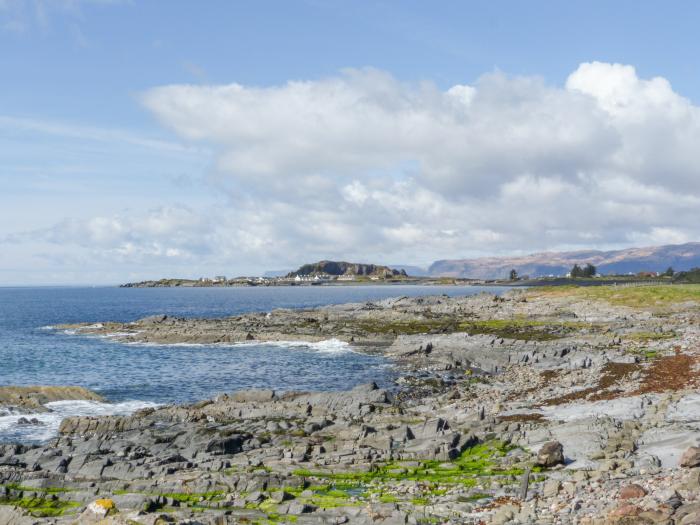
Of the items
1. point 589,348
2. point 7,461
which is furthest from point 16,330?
point 589,348

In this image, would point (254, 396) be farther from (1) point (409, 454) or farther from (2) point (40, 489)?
(2) point (40, 489)

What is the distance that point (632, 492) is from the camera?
→ 18.9 meters

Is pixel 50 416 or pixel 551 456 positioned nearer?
pixel 551 456

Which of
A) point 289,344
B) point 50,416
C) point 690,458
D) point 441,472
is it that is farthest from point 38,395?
point 690,458

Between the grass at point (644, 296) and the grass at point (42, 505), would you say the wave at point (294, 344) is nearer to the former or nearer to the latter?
the grass at point (644, 296)

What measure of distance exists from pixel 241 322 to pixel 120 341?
24.8 m

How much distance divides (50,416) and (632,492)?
38.9 m

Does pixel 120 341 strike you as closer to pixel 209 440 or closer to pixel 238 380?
pixel 238 380

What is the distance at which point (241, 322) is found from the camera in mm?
108312

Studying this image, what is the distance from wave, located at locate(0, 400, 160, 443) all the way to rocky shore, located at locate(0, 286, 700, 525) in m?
2.26

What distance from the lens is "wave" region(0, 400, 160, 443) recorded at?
3776cm

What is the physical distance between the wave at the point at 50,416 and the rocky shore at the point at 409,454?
2.26 metres

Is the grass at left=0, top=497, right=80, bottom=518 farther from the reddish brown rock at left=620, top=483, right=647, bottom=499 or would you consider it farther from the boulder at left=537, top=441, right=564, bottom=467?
the reddish brown rock at left=620, top=483, right=647, bottom=499

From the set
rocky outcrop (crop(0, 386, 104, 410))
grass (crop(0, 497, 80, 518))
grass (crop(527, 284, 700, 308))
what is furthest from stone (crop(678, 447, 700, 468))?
grass (crop(527, 284, 700, 308))
